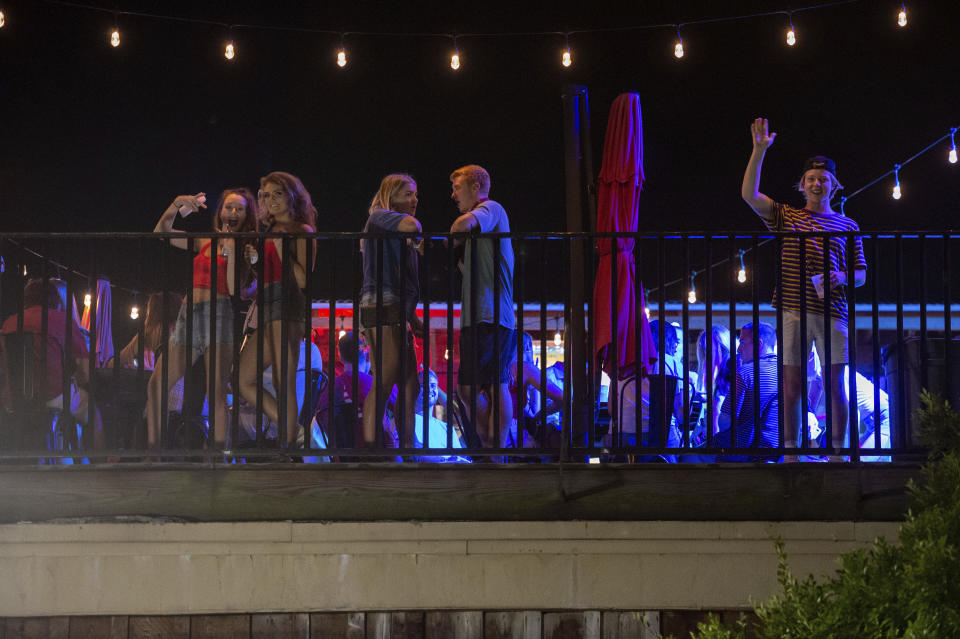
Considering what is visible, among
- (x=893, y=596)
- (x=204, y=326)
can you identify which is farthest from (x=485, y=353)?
(x=893, y=596)

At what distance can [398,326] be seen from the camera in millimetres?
5270

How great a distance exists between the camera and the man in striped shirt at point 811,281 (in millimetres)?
5102

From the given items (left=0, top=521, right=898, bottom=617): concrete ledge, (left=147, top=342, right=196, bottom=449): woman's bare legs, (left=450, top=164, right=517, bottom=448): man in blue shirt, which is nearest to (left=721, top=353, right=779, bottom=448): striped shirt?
(left=450, top=164, right=517, bottom=448): man in blue shirt

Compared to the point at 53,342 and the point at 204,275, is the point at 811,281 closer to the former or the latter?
the point at 204,275

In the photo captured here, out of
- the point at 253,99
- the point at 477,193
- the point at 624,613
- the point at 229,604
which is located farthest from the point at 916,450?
the point at 253,99

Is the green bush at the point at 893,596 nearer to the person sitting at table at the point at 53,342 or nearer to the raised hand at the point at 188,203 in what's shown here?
the person sitting at table at the point at 53,342

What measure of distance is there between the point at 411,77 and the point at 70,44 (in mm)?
3224

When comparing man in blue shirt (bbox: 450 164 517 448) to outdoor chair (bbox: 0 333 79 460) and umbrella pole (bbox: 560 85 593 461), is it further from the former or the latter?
outdoor chair (bbox: 0 333 79 460)

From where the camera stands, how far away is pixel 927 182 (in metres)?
11.7

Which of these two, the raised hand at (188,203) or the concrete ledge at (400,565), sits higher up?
the raised hand at (188,203)

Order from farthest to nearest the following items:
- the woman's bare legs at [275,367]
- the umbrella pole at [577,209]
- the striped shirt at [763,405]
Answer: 1. the striped shirt at [763,405]
2. the umbrella pole at [577,209]
3. the woman's bare legs at [275,367]

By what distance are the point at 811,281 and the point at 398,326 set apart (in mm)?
2023

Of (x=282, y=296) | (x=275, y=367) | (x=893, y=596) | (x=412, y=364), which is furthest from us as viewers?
(x=412, y=364)

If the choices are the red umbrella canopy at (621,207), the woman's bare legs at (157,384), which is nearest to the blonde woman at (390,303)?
the woman's bare legs at (157,384)
